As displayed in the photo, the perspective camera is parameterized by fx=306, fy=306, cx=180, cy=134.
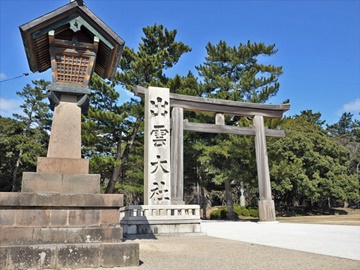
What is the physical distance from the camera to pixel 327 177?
86.8 feet

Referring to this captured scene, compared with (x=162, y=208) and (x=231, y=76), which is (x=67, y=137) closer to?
(x=162, y=208)

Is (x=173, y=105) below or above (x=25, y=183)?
above

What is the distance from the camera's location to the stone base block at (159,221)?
9320mm

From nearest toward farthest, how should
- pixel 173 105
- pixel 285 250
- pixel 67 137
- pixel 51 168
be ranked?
pixel 51 168 < pixel 67 137 < pixel 285 250 < pixel 173 105

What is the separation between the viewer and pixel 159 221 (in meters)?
9.57

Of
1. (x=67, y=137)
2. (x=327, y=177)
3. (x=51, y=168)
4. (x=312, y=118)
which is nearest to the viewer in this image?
(x=51, y=168)

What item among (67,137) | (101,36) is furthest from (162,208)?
(101,36)

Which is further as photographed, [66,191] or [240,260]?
[240,260]

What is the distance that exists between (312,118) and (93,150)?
33659 mm

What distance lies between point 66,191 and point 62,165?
45 centimetres

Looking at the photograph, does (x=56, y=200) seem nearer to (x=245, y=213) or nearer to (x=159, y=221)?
(x=159, y=221)

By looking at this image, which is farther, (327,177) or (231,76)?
(327,177)

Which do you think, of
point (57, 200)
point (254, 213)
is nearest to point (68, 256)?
point (57, 200)

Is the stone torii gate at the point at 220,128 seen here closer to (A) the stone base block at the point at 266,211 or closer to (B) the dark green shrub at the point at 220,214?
(A) the stone base block at the point at 266,211
